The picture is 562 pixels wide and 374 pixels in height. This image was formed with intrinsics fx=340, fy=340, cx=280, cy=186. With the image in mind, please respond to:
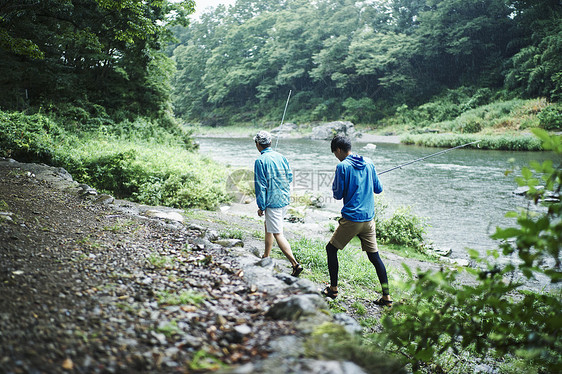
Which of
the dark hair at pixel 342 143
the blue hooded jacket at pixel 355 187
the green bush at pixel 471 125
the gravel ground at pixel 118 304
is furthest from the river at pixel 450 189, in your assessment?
the green bush at pixel 471 125

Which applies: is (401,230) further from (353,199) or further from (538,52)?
(538,52)

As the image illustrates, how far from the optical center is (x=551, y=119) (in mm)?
21344

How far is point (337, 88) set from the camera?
152ft

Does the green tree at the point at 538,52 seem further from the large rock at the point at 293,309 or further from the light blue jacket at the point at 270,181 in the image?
the large rock at the point at 293,309

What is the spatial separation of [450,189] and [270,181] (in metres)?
10.3

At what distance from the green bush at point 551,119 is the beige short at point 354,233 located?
22.9 m

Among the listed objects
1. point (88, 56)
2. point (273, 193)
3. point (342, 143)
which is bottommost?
point (273, 193)

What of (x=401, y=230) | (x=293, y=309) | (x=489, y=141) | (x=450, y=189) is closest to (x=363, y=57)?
(x=489, y=141)

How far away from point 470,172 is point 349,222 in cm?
1386

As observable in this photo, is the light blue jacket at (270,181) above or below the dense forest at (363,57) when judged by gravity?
below

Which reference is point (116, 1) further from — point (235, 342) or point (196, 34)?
point (196, 34)

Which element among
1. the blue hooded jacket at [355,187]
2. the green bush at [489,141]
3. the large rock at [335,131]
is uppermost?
the large rock at [335,131]

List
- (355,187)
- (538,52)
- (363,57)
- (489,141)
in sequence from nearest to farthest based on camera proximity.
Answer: (355,187) → (489,141) → (538,52) → (363,57)

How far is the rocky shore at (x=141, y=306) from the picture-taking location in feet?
5.34
